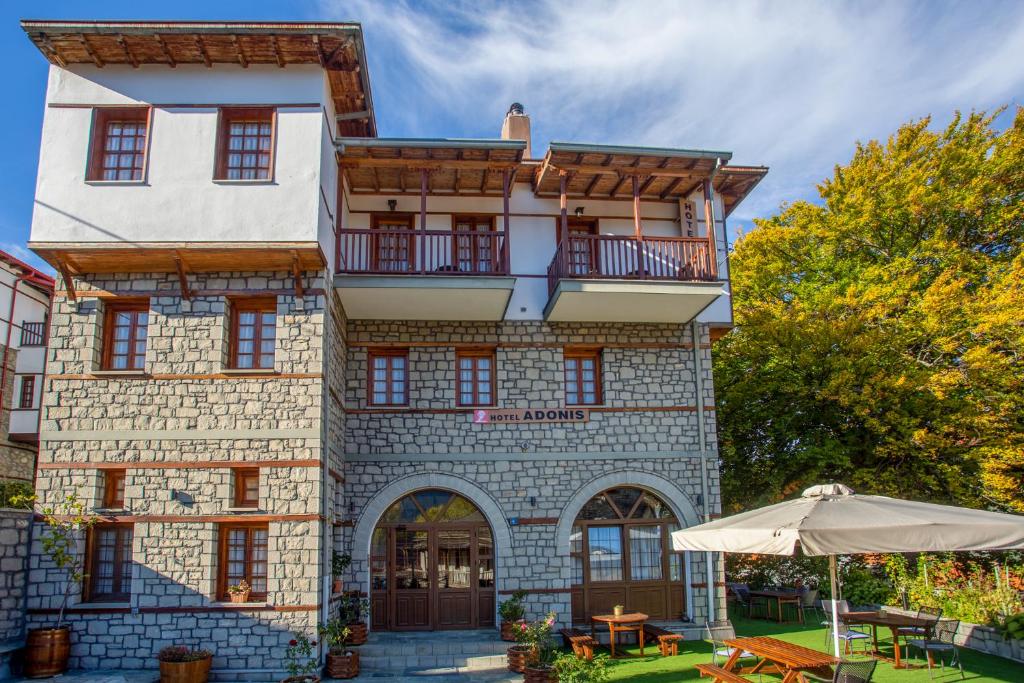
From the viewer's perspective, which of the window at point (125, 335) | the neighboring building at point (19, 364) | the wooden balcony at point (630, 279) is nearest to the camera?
the window at point (125, 335)

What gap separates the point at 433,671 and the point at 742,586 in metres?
8.43

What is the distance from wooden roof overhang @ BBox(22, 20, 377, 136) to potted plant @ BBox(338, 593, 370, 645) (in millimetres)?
8527

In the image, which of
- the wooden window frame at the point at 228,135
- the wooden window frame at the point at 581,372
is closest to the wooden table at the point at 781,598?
the wooden window frame at the point at 581,372

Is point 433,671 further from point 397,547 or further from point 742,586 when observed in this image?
point 742,586

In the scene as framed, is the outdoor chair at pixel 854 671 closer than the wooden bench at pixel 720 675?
Yes

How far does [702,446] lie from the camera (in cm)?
1407

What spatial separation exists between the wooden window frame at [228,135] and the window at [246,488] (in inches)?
171

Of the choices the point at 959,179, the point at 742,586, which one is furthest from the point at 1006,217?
the point at 742,586

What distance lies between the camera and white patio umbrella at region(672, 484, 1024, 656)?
6.88m

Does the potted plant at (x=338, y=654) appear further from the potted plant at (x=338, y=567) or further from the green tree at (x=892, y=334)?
the green tree at (x=892, y=334)

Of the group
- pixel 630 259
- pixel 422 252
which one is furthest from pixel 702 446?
pixel 422 252

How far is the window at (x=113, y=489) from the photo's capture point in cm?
1120

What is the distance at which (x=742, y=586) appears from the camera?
16969 mm

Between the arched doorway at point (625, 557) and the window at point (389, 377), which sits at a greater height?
the window at point (389, 377)
